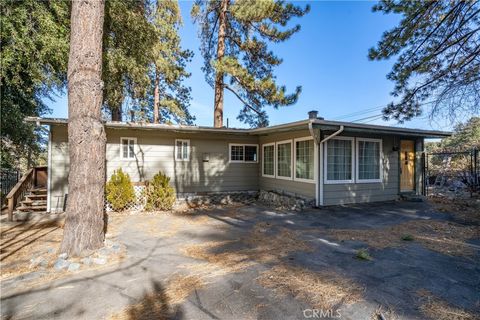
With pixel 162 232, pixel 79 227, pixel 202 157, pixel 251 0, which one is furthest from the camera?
pixel 251 0

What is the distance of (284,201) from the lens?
8070 millimetres

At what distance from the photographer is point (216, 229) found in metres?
5.45

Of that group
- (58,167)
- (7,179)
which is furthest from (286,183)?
(7,179)

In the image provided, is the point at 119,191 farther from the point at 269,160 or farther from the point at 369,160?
the point at 369,160

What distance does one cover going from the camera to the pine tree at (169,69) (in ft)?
43.9

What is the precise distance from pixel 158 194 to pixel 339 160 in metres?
5.46

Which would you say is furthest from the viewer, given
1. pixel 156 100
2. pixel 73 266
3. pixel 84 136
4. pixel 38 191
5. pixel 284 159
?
pixel 156 100

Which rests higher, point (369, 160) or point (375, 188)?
point (369, 160)

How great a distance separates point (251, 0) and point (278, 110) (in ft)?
15.1

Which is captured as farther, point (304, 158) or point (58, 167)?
point (304, 158)

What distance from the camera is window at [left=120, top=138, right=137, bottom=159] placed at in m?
7.86

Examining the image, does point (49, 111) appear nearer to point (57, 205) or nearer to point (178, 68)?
point (57, 205)

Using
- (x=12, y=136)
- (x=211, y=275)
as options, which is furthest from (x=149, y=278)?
(x=12, y=136)

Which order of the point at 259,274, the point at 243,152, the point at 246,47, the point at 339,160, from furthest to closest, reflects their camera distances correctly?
the point at 246,47
the point at 243,152
the point at 339,160
the point at 259,274
